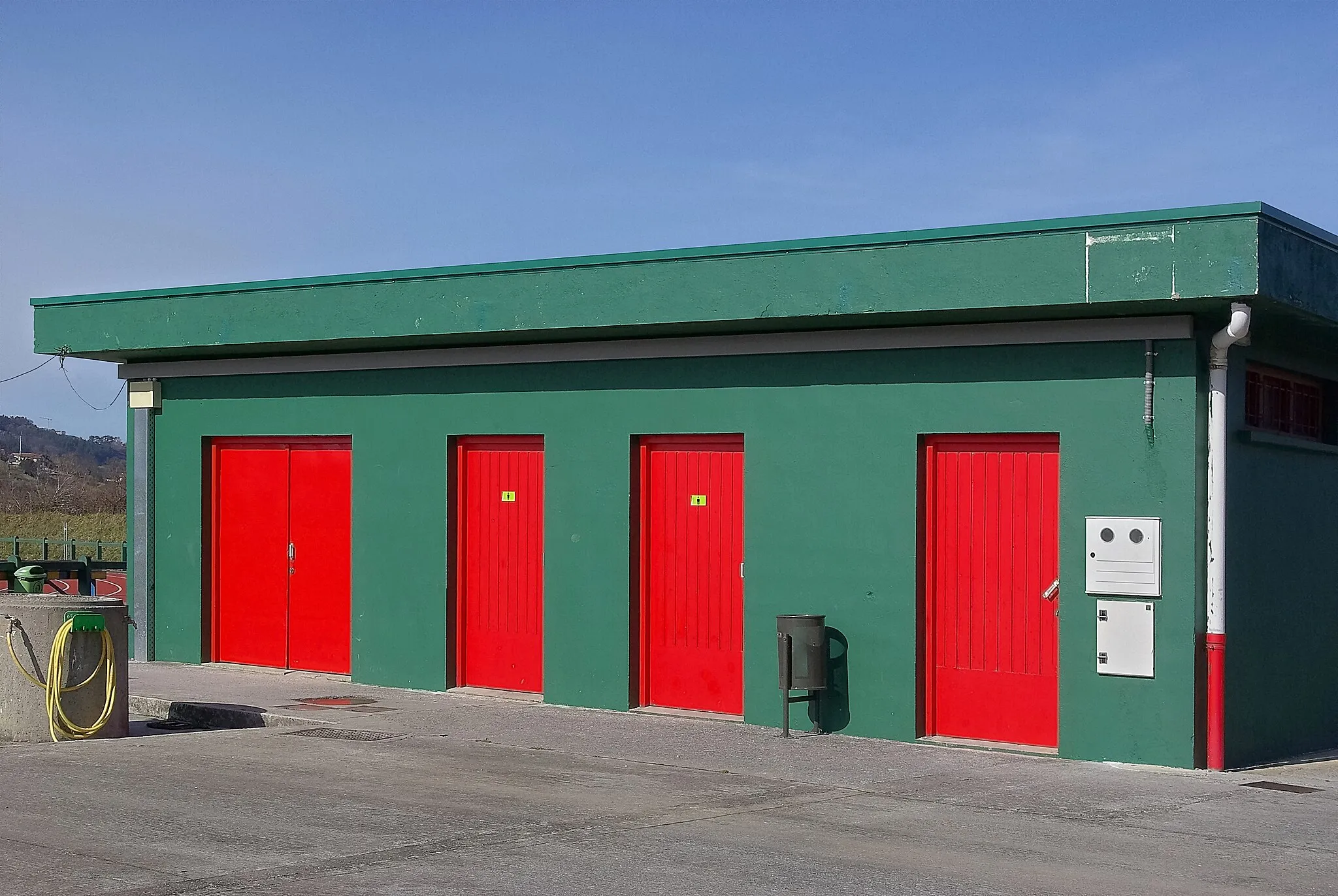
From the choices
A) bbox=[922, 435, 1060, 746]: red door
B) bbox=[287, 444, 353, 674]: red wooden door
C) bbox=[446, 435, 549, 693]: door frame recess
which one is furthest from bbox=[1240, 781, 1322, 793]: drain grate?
bbox=[287, 444, 353, 674]: red wooden door

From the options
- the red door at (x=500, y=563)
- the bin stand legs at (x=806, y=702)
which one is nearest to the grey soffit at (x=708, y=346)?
the red door at (x=500, y=563)

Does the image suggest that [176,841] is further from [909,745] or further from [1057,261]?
[1057,261]

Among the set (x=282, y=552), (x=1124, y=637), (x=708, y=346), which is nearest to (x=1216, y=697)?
(x=1124, y=637)

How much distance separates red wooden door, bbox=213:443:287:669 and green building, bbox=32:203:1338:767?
0.15 feet

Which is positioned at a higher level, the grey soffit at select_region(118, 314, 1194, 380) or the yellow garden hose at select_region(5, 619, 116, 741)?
Result: the grey soffit at select_region(118, 314, 1194, 380)

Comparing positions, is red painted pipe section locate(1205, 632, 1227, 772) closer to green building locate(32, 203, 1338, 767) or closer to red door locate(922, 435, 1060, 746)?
green building locate(32, 203, 1338, 767)

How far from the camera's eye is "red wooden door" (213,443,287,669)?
59.7 feet

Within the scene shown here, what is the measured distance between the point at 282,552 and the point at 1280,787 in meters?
11.2

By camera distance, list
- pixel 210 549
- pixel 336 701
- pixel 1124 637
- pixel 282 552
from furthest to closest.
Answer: pixel 210 549 → pixel 282 552 → pixel 336 701 → pixel 1124 637

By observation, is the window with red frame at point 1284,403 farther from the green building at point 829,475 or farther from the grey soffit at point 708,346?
the grey soffit at point 708,346

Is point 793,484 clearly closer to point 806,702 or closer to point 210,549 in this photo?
point 806,702

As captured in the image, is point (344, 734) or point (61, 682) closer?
point (61, 682)

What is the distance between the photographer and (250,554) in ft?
60.5

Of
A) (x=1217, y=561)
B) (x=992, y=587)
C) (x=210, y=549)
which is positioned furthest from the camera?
(x=210, y=549)
